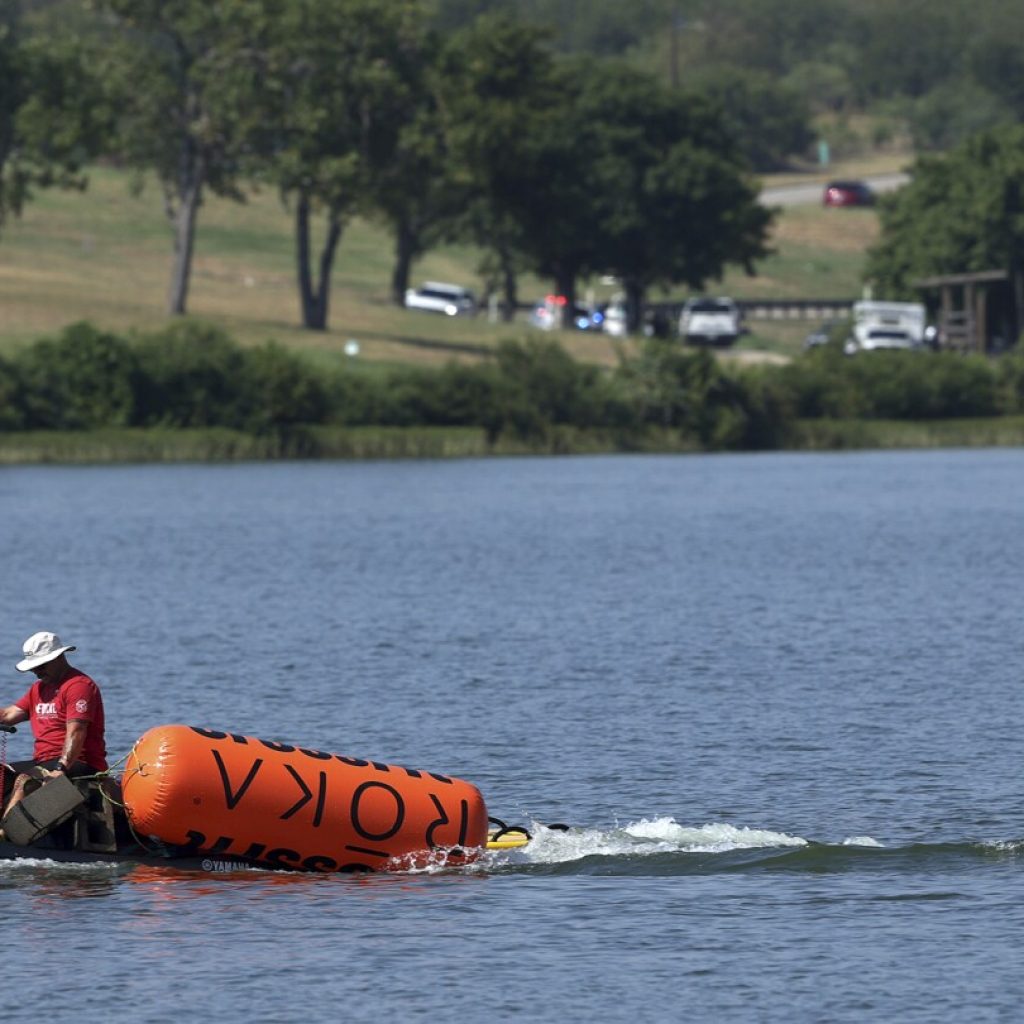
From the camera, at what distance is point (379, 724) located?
116 feet

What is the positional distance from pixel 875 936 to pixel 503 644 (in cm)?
2323

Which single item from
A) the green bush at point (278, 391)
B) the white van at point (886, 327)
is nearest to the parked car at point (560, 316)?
the white van at point (886, 327)

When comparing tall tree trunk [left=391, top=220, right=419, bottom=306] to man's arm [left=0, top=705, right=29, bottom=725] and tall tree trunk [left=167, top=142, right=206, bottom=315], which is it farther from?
man's arm [left=0, top=705, right=29, bottom=725]

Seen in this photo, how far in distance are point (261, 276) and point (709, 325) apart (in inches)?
1225

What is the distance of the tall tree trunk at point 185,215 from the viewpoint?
119875mm

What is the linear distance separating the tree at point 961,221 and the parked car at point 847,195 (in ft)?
147

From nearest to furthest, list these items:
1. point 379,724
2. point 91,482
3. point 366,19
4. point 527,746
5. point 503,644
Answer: point 527,746
point 379,724
point 503,644
point 91,482
point 366,19

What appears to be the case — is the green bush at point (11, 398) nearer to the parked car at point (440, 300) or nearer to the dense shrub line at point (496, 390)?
the dense shrub line at point (496, 390)

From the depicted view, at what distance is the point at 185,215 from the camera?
120500mm

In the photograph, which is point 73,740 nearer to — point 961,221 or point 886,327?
point 886,327

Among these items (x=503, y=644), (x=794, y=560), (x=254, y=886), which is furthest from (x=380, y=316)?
(x=254, y=886)

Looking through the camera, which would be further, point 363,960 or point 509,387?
point 509,387

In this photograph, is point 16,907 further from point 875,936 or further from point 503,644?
point 503,644

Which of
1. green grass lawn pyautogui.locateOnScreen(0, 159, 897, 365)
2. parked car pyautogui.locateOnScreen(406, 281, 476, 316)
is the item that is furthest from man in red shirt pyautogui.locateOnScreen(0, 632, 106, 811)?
parked car pyautogui.locateOnScreen(406, 281, 476, 316)
